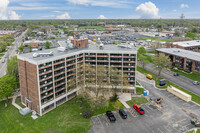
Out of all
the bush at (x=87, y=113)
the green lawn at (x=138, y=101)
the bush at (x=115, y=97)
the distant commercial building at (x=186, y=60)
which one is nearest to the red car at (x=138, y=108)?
the green lawn at (x=138, y=101)

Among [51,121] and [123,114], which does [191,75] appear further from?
[51,121]

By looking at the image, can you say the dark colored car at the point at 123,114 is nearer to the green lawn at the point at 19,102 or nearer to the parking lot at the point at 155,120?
the parking lot at the point at 155,120

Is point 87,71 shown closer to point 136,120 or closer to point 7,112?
point 136,120

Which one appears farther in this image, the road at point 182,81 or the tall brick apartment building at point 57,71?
the road at point 182,81

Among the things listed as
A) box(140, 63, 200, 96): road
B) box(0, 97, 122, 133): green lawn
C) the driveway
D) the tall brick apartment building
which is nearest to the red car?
the driveway

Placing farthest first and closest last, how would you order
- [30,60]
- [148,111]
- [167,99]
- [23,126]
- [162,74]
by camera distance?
1. [162,74]
2. [167,99]
3. [148,111]
4. [30,60]
5. [23,126]

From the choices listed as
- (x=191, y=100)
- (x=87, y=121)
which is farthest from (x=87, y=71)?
(x=191, y=100)
